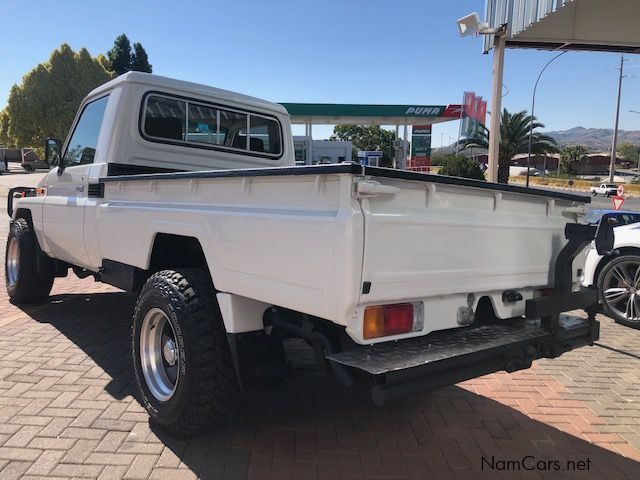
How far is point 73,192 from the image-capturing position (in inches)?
185

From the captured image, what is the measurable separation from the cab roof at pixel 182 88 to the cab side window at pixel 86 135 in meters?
0.14

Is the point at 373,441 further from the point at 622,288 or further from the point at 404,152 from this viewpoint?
the point at 404,152

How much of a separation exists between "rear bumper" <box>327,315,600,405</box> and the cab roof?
3.17 meters

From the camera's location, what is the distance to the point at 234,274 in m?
2.68

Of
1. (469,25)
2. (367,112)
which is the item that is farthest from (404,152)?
(469,25)

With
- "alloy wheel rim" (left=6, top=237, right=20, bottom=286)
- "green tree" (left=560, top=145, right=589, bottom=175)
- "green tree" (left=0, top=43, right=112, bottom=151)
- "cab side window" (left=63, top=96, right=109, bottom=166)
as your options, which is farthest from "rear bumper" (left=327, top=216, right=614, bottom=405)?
"green tree" (left=560, top=145, right=589, bottom=175)

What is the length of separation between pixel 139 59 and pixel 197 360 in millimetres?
56020

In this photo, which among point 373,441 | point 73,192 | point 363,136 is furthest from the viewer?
point 363,136

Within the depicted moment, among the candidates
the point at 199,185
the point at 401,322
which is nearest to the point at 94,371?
the point at 199,185

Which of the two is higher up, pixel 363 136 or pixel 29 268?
pixel 363 136

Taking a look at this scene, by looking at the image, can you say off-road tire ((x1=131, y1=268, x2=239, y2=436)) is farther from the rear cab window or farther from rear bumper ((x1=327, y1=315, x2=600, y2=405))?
the rear cab window

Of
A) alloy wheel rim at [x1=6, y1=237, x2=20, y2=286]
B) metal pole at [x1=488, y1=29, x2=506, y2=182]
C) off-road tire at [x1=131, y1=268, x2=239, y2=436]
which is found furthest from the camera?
metal pole at [x1=488, y1=29, x2=506, y2=182]

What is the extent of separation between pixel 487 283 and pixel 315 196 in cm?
111

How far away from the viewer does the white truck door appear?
14.8 ft
